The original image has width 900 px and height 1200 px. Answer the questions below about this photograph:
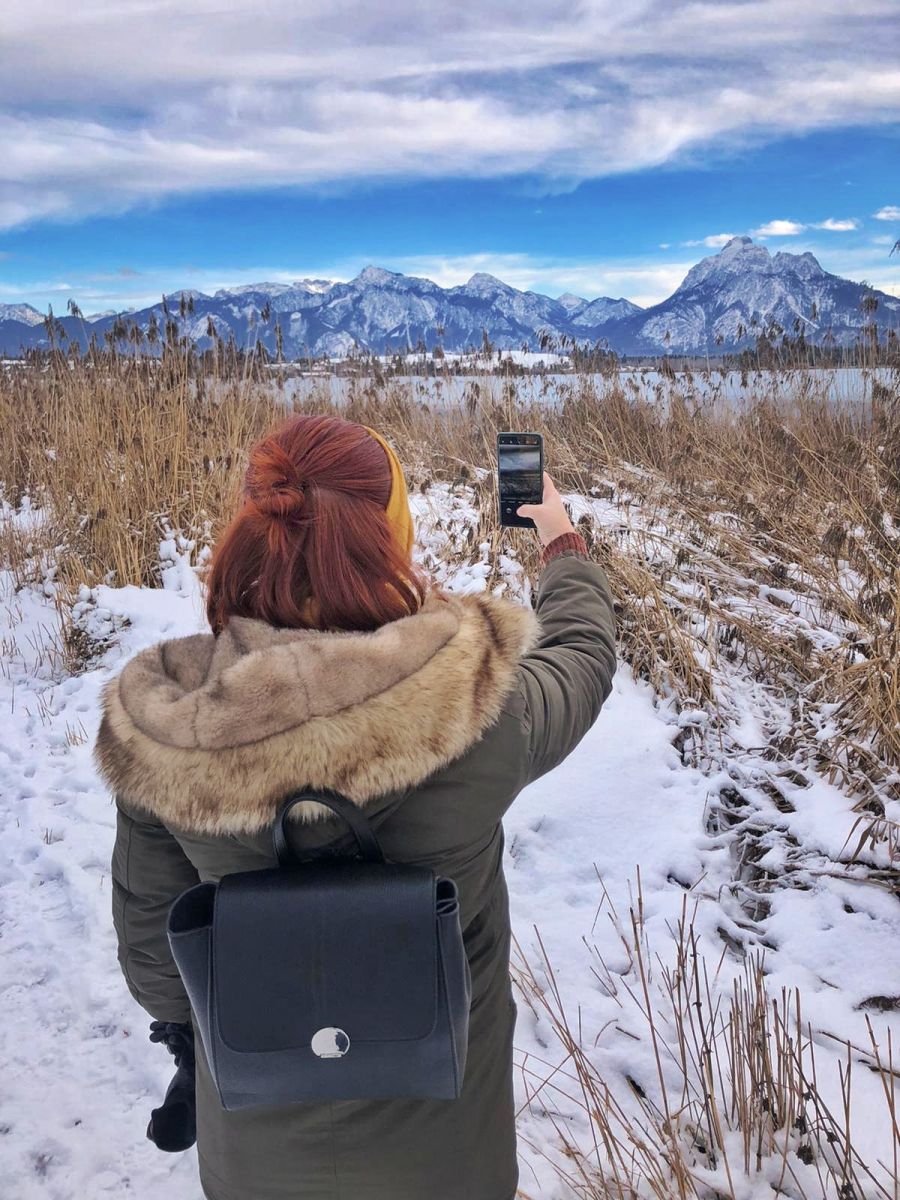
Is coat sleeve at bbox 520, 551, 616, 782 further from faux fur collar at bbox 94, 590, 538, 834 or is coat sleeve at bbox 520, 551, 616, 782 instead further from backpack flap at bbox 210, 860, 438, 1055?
backpack flap at bbox 210, 860, 438, 1055

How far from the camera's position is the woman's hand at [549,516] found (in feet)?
5.11

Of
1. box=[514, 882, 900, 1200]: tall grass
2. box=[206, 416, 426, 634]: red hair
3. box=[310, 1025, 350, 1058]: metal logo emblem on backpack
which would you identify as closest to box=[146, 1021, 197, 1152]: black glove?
box=[514, 882, 900, 1200]: tall grass

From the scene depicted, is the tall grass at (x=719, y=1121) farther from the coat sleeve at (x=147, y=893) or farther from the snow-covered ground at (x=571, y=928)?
the coat sleeve at (x=147, y=893)

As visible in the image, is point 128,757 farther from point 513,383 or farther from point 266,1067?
point 513,383

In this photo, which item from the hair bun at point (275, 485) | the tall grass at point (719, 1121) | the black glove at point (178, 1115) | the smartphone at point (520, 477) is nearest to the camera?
the hair bun at point (275, 485)

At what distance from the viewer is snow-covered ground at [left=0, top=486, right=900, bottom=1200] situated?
1.73m

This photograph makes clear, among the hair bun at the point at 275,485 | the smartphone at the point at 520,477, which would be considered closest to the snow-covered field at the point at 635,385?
the smartphone at the point at 520,477

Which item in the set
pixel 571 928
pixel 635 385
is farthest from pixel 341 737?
pixel 635 385

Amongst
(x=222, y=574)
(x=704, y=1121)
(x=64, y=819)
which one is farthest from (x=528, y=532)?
(x=222, y=574)

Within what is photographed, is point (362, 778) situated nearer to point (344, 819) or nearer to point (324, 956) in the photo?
point (344, 819)

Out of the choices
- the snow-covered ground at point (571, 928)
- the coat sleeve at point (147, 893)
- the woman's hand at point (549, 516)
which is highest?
the woman's hand at point (549, 516)

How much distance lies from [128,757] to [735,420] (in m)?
6.80

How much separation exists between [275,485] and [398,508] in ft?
0.52

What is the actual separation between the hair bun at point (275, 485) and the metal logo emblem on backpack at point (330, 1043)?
60cm
